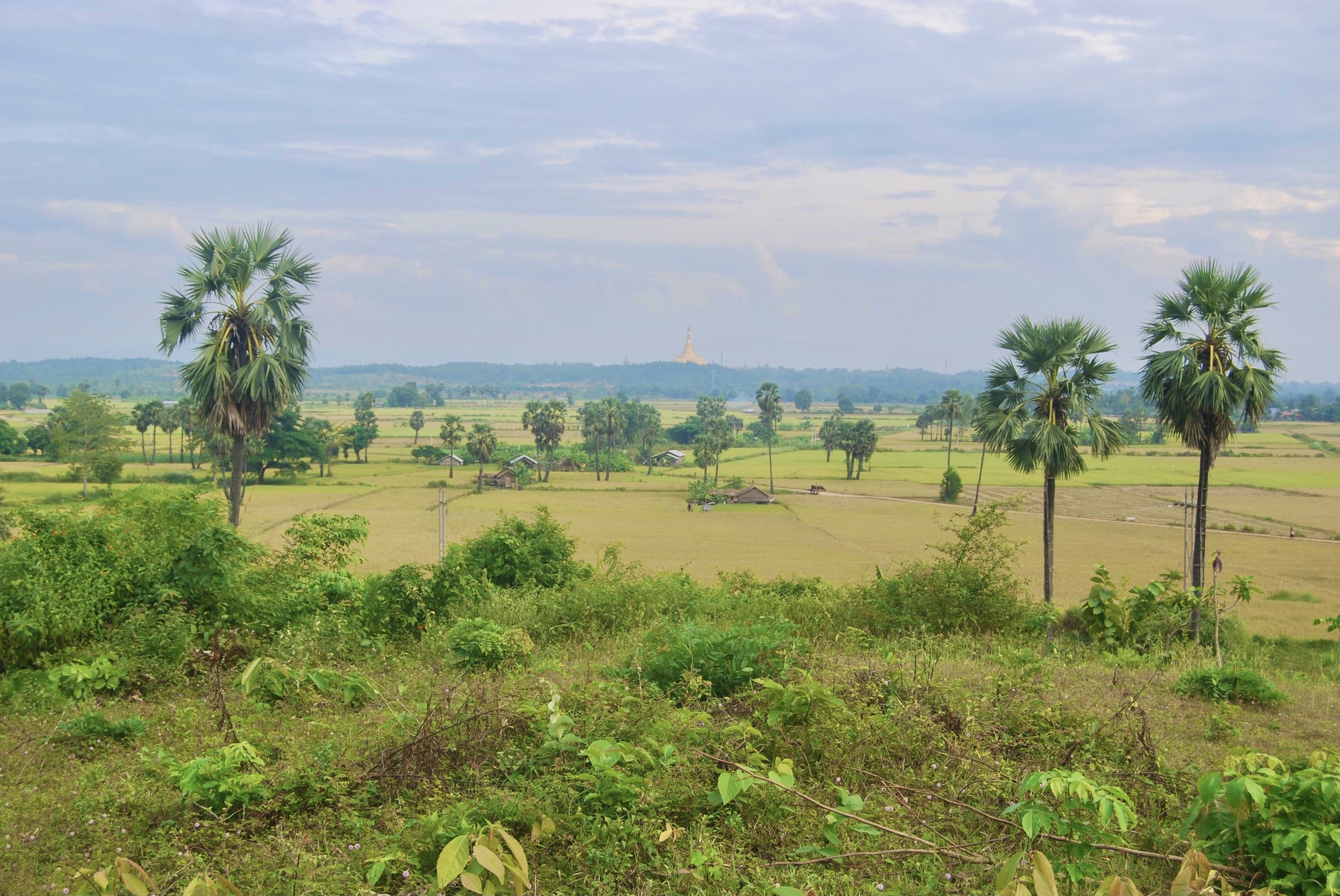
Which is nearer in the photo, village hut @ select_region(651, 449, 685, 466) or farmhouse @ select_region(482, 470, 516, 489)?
farmhouse @ select_region(482, 470, 516, 489)

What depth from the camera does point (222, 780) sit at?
190 inches

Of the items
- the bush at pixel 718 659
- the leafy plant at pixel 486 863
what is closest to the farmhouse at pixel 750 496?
the bush at pixel 718 659

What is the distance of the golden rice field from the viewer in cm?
2841

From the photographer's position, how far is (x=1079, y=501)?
47219 mm

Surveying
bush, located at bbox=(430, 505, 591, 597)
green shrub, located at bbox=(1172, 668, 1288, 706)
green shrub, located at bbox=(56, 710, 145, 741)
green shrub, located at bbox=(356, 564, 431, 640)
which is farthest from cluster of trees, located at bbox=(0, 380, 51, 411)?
green shrub, located at bbox=(1172, 668, 1288, 706)

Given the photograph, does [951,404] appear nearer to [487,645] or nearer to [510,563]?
[510,563]

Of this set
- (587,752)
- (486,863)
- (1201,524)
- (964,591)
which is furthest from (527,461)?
(486,863)

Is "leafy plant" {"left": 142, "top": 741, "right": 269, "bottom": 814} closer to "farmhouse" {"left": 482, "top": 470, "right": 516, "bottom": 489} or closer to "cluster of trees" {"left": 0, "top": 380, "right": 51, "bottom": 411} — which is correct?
"farmhouse" {"left": 482, "top": 470, "right": 516, "bottom": 489}

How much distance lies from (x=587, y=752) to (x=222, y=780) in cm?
208

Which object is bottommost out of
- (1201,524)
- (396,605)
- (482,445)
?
(482,445)

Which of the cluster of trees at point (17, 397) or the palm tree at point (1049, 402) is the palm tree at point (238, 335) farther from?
the cluster of trees at point (17, 397)

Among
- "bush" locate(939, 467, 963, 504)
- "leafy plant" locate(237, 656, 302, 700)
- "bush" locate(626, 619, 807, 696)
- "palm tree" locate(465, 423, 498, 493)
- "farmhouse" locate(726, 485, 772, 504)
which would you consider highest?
"bush" locate(626, 619, 807, 696)

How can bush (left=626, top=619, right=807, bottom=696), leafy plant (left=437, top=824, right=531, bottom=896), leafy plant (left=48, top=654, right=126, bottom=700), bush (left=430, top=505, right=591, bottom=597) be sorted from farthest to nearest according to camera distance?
bush (left=430, top=505, right=591, bottom=597), leafy plant (left=48, top=654, right=126, bottom=700), bush (left=626, top=619, right=807, bottom=696), leafy plant (left=437, top=824, right=531, bottom=896)

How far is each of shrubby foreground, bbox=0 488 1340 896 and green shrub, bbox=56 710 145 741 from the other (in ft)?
0.08
